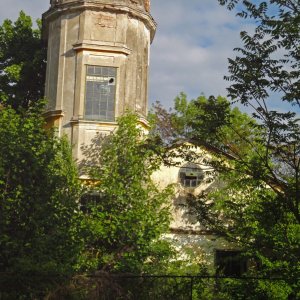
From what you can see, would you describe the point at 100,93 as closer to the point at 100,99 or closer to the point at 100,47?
the point at 100,99

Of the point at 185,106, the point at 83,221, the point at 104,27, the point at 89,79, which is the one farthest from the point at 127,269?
the point at 185,106

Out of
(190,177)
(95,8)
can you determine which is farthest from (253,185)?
(190,177)

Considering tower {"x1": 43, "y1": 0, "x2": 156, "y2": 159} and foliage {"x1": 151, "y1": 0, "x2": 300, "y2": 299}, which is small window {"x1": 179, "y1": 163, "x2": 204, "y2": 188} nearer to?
tower {"x1": 43, "y1": 0, "x2": 156, "y2": 159}

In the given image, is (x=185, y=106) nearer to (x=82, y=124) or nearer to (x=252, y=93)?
(x=82, y=124)

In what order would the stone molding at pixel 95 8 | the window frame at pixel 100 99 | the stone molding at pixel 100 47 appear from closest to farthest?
the window frame at pixel 100 99, the stone molding at pixel 100 47, the stone molding at pixel 95 8

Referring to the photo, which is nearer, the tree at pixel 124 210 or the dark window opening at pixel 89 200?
the tree at pixel 124 210

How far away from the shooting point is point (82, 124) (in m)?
20.5

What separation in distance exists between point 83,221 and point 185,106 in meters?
20.9

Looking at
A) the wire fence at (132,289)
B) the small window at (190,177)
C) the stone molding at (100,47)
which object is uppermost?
the stone molding at (100,47)

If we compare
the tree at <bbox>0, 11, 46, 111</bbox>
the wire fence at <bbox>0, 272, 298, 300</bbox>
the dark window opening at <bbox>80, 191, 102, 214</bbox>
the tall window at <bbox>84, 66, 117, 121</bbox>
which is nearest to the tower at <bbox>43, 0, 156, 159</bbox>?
the tall window at <bbox>84, 66, 117, 121</bbox>

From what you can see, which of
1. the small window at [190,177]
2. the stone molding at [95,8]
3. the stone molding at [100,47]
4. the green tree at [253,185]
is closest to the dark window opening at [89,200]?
the stone molding at [100,47]

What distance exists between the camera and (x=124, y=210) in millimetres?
18578

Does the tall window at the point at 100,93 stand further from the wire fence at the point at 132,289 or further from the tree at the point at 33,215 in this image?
the wire fence at the point at 132,289

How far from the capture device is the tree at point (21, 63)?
24828mm
